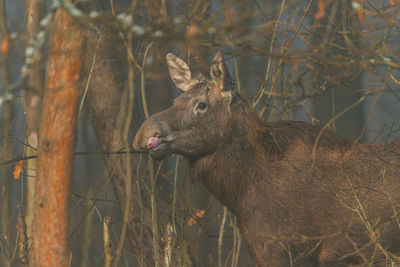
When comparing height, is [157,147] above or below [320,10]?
below

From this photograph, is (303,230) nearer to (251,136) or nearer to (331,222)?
(331,222)

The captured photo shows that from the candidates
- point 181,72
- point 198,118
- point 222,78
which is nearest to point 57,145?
point 198,118

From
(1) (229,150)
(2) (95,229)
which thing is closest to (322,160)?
(1) (229,150)

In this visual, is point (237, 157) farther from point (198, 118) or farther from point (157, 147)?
point (157, 147)

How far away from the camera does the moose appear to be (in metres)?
5.00

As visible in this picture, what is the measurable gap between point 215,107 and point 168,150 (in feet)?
2.10

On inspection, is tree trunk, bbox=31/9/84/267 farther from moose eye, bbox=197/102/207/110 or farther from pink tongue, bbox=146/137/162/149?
moose eye, bbox=197/102/207/110

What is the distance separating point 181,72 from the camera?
18.6ft

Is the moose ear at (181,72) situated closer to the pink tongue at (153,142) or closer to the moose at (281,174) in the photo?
the moose at (281,174)

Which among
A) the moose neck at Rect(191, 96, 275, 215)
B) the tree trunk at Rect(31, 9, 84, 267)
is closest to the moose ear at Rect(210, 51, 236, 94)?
the moose neck at Rect(191, 96, 275, 215)

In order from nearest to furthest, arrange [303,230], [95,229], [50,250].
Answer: [50,250] < [303,230] < [95,229]

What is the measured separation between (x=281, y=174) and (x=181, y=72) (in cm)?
144

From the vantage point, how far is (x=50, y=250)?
13.1 ft

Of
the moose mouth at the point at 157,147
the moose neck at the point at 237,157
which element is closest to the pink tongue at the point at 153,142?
the moose mouth at the point at 157,147
